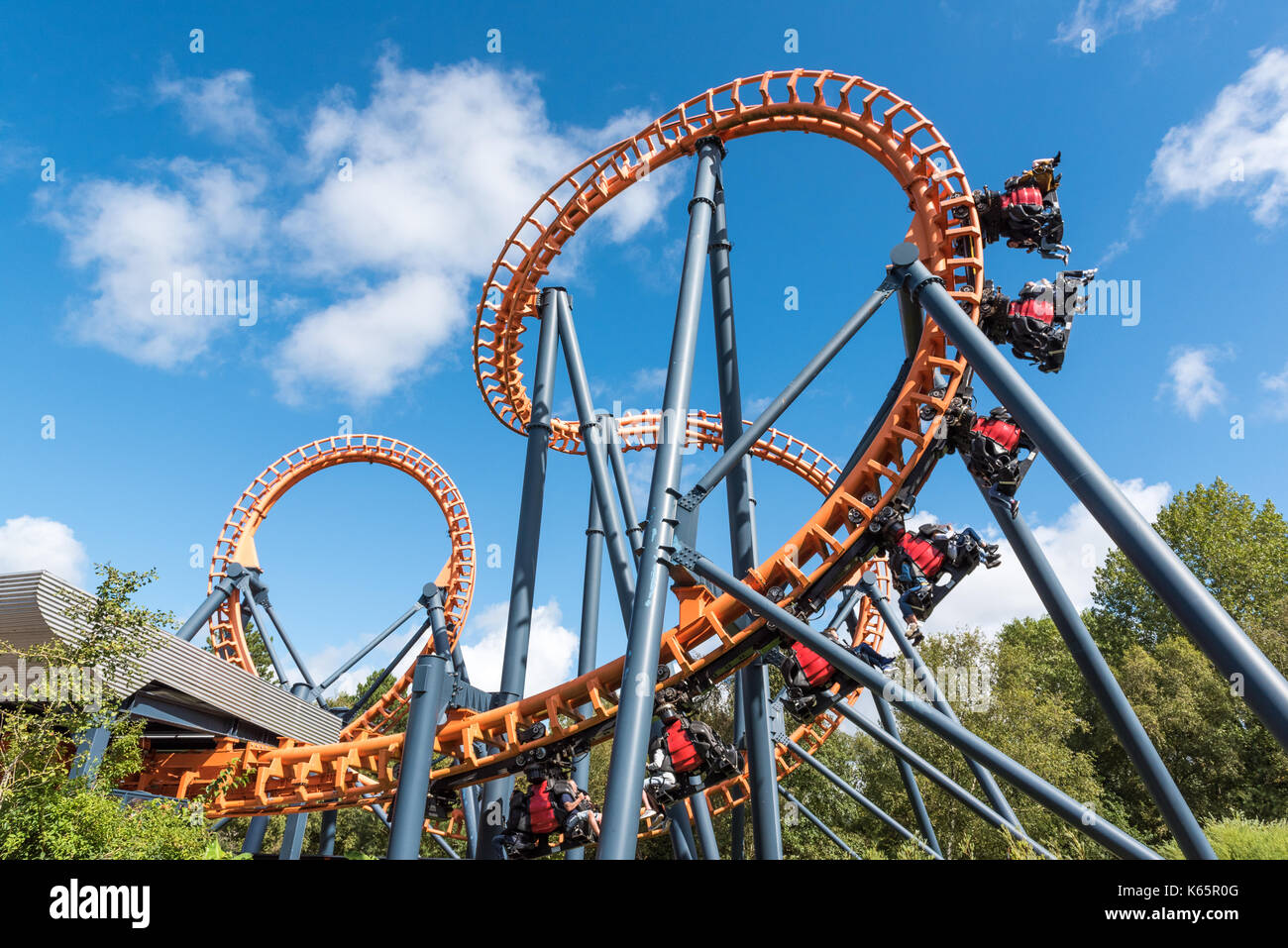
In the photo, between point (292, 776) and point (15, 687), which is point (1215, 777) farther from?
point (15, 687)

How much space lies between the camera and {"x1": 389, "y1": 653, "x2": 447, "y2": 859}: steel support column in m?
6.35

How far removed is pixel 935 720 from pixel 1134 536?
70.4 inches

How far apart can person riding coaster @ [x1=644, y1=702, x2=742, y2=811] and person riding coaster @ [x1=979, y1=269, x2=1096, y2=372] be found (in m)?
3.99

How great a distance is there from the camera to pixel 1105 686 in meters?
5.23

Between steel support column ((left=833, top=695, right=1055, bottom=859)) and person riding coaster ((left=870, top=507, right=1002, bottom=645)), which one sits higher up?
person riding coaster ((left=870, top=507, right=1002, bottom=645))

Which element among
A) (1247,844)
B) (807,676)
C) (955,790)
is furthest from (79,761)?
(1247,844)

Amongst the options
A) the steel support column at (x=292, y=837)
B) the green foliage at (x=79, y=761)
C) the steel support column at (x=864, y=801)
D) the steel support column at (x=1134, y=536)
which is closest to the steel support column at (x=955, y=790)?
the steel support column at (x=864, y=801)

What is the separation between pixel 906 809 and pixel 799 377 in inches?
712

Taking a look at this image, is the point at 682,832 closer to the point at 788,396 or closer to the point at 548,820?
the point at 548,820

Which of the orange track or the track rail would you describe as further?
the track rail

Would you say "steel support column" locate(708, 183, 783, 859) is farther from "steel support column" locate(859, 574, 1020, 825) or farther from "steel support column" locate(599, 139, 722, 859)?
"steel support column" locate(859, 574, 1020, 825)

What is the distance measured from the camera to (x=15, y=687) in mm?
7004

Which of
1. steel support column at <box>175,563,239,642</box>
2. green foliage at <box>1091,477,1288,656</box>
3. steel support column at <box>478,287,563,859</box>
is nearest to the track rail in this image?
steel support column at <box>175,563,239,642</box>
